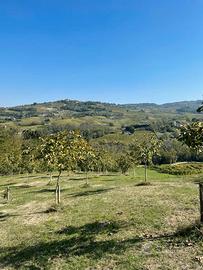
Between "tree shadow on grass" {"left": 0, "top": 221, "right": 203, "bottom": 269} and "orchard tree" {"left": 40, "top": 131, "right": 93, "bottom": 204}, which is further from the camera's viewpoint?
"orchard tree" {"left": 40, "top": 131, "right": 93, "bottom": 204}

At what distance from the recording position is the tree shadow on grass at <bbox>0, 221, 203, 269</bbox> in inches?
789

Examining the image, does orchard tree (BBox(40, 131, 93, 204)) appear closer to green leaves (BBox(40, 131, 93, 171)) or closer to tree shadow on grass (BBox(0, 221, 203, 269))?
green leaves (BBox(40, 131, 93, 171))

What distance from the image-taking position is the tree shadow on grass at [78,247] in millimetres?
20047

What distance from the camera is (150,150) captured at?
57.9 metres

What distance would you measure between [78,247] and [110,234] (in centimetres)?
250

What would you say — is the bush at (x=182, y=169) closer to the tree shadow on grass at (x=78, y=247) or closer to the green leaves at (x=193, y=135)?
the tree shadow on grass at (x=78, y=247)

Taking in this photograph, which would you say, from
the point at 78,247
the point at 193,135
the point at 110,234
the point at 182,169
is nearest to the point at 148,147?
the point at 110,234

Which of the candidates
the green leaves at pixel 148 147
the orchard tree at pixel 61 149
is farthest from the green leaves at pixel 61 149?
the green leaves at pixel 148 147

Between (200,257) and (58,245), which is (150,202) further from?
(200,257)

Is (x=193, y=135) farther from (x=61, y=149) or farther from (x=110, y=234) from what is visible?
(x=61, y=149)

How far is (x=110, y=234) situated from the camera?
22906 millimetres

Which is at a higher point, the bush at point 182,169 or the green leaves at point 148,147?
the green leaves at point 148,147

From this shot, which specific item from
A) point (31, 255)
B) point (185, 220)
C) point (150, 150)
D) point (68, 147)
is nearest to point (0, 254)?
point (31, 255)

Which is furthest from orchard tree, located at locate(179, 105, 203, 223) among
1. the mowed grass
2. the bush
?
the bush
